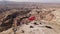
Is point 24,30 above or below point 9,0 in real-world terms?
below

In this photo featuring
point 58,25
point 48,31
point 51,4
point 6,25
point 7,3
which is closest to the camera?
point 48,31

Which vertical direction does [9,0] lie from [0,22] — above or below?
above

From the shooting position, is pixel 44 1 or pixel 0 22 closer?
pixel 0 22

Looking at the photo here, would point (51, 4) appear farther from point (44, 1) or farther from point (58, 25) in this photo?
point (58, 25)

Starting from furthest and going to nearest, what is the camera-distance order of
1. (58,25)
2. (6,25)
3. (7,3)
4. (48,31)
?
(7,3)
(6,25)
(58,25)
(48,31)

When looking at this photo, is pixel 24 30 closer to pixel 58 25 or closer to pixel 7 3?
pixel 58 25

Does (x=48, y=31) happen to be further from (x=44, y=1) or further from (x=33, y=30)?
(x=44, y=1)

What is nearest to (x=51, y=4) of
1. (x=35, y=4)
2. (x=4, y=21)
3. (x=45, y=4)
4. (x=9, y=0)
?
(x=45, y=4)

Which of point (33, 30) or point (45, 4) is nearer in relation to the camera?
point (33, 30)

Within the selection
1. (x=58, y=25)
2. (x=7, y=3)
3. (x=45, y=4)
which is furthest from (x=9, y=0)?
(x=58, y=25)
